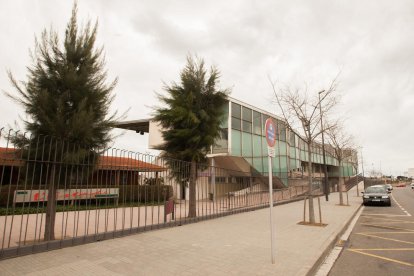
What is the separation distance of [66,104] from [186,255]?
4651mm

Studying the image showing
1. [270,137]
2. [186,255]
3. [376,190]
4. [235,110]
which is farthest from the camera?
[235,110]

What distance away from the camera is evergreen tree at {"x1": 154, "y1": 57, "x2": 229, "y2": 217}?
1183cm

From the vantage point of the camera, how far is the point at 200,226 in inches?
408

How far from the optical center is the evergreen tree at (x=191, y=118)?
1183cm

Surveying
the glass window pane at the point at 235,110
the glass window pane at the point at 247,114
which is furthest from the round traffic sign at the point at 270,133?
the glass window pane at the point at 247,114

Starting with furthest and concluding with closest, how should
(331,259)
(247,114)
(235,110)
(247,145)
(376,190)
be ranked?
(247,114), (247,145), (235,110), (376,190), (331,259)

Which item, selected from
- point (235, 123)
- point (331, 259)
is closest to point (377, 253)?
point (331, 259)

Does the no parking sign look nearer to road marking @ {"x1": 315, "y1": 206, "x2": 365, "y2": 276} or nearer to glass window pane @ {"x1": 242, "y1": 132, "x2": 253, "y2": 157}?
road marking @ {"x1": 315, "y1": 206, "x2": 365, "y2": 276}

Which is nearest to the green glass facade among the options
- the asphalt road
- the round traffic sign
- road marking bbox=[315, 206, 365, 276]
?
the asphalt road

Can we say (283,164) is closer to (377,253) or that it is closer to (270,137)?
(377,253)

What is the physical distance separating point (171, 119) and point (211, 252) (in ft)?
21.8

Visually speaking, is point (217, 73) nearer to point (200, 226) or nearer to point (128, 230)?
point (200, 226)

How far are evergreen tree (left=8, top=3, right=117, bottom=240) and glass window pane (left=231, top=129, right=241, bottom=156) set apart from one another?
1582 centimetres

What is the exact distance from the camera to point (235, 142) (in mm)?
23484
